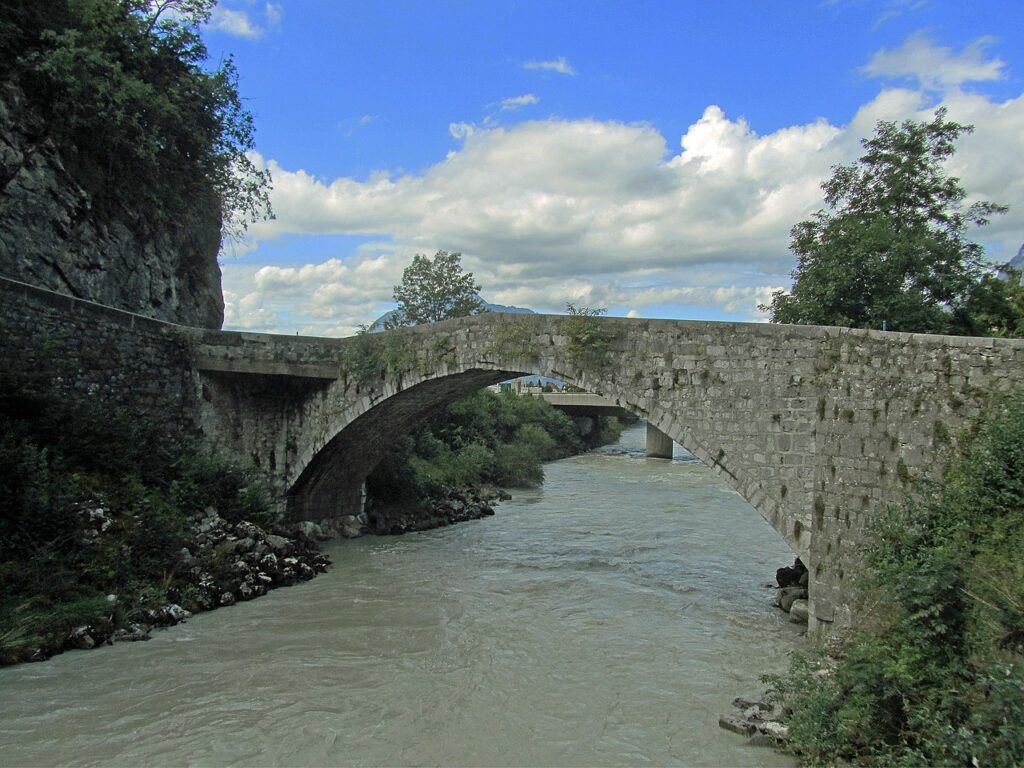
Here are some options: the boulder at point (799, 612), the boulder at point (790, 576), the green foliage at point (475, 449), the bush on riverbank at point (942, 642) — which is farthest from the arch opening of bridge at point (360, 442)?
the bush on riverbank at point (942, 642)

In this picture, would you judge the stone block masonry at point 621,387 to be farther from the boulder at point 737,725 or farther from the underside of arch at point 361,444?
the boulder at point 737,725

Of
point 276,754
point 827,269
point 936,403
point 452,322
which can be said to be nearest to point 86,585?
point 276,754

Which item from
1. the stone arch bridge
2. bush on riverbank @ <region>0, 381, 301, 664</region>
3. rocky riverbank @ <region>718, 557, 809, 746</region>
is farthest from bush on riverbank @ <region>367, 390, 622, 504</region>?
rocky riverbank @ <region>718, 557, 809, 746</region>

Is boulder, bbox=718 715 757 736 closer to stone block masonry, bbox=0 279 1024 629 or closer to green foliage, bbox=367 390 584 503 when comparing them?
stone block masonry, bbox=0 279 1024 629

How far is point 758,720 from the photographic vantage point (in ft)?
21.1

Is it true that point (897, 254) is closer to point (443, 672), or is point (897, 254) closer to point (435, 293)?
point (443, 672)

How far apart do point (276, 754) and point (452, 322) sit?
789 centimetres

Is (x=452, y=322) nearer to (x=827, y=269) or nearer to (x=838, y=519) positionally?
(x=827, y=269)

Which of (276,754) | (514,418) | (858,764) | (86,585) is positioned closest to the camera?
(858,764)

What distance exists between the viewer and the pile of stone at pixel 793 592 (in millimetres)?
9930

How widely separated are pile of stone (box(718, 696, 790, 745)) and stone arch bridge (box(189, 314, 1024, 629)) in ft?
4.51

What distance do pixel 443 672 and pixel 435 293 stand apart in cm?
2143

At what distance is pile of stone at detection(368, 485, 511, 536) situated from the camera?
16.9 m

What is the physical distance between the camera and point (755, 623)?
9.83m
